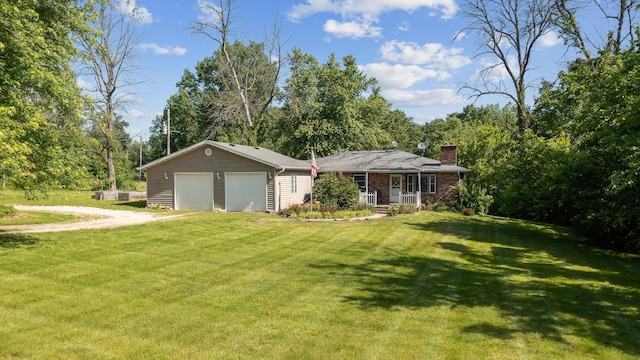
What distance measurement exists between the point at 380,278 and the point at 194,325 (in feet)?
12.9

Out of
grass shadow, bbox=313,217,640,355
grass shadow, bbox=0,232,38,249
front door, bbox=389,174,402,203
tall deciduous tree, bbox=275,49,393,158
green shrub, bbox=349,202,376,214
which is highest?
tall deciduous tree, bbox=275,49,393,158

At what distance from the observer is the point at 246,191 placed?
20.7 m

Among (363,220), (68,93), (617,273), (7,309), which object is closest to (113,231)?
(68,93)

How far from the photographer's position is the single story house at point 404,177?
2312cm

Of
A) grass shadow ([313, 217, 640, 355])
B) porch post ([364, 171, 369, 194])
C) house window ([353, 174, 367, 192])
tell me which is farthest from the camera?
house window ([353, 174, 367, 192])

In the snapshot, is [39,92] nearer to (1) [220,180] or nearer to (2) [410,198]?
(1) [220,180]

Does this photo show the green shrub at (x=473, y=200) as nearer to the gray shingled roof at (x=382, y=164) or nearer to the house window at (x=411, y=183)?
the gray shingled roof at (x=382, y=164)

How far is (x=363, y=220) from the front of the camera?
690 inches

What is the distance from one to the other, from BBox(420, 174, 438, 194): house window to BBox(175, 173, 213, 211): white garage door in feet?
40.3

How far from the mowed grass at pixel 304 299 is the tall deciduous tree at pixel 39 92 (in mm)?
1959

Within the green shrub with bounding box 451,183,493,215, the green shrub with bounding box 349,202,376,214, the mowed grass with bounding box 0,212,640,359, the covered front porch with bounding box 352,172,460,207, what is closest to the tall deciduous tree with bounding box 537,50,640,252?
the mowed grass with bounding box 0,212,640,359

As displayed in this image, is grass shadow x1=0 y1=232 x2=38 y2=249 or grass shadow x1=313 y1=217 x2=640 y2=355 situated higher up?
grass shadow x1=0 y1=232 x2=38 y2=249

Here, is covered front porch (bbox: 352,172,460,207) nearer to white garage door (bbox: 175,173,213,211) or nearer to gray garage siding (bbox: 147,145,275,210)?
gray garage siding (bbox: 147,145,275,210)

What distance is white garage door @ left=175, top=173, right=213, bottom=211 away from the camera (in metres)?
21.2
